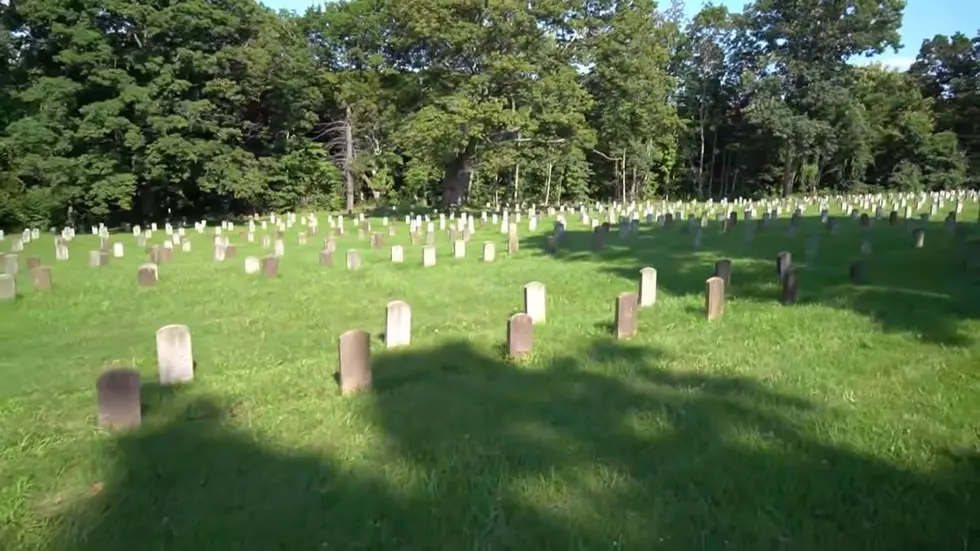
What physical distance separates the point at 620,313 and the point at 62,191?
3056cm

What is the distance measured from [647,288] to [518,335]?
342 cm

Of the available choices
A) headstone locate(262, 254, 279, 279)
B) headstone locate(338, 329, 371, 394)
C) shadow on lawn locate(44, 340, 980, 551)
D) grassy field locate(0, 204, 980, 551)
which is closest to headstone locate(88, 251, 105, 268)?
headstone locate(262, 254, 279, 279)

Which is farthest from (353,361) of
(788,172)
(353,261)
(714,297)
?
(788,172)

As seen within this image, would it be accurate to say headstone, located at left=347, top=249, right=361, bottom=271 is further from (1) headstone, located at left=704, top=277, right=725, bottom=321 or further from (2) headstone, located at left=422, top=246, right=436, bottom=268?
(1) headstone, located at left=704, top=277, right=725, bottom=321

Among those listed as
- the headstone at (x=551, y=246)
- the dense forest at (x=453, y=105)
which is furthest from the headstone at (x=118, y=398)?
the dense forest at (x=453, y=105)

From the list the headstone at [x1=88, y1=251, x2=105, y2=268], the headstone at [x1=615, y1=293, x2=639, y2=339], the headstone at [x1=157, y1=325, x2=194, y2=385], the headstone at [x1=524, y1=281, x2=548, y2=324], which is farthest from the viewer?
the headstone at [x1=88, y1=251, x2=105, y2=268]

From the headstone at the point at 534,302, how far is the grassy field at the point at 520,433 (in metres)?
0.21

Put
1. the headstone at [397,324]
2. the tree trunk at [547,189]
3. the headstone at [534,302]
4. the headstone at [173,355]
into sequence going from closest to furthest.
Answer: the headstone at [173,355] < the headstone at [397,324] < the headstone at [534,302] < the tree trunk at [547,189]

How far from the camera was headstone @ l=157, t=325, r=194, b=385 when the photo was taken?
6832 mm

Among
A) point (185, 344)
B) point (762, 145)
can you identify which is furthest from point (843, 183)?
point (185, 344)

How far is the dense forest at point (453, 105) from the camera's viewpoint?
3116 centimetres

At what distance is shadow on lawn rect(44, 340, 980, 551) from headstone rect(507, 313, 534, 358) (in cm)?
140

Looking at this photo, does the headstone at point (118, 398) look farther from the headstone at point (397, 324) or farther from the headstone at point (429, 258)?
the headstone at point (429, 258)

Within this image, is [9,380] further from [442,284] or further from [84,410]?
[442,284]
